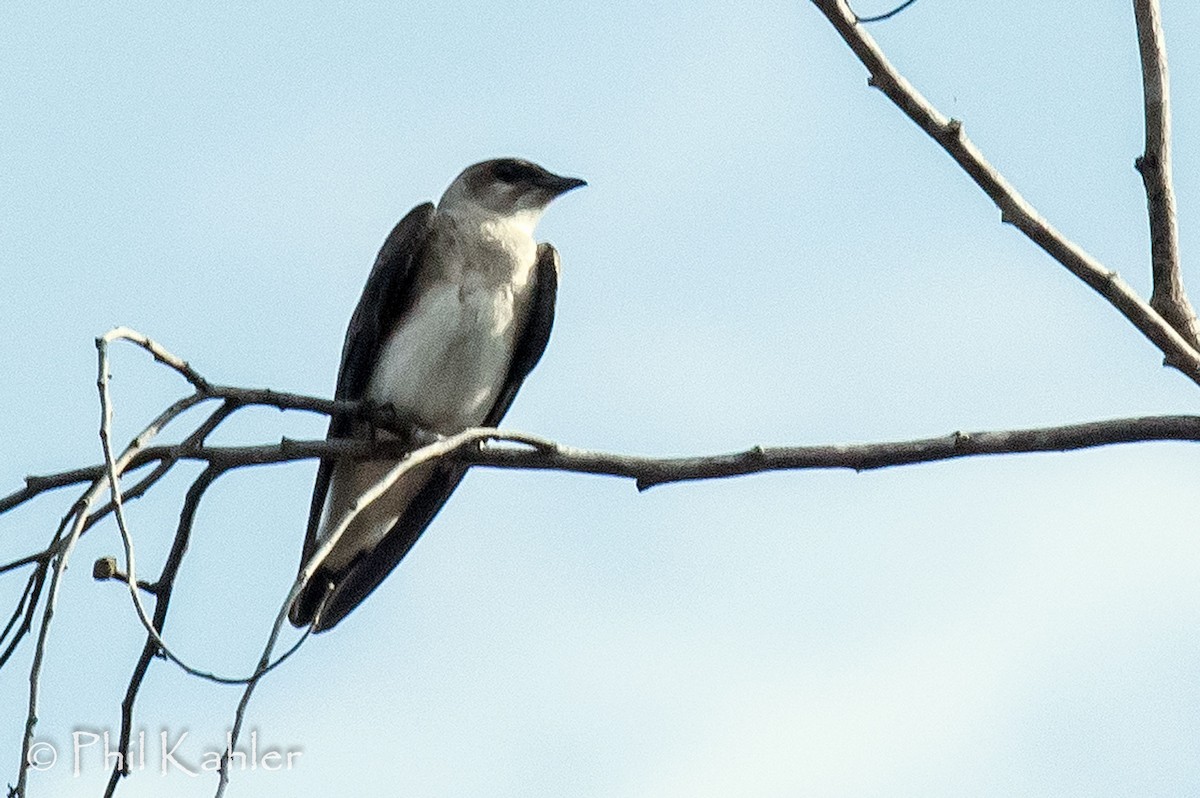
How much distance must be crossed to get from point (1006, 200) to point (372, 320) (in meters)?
4.23

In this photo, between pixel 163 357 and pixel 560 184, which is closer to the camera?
pixel 163 357

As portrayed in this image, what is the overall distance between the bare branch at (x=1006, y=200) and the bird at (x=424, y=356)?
3697 mm

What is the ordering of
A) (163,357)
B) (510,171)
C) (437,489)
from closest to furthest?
(163,357) → (437,489) → (510,171)

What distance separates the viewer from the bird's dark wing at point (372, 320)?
8.57m

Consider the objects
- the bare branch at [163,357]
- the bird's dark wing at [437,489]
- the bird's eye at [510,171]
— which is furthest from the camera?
the bird's eye at [510,171]

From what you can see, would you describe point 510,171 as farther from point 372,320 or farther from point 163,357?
point 163,357

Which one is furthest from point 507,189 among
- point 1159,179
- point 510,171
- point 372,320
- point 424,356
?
point 1159,179

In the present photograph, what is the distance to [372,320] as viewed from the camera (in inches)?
340

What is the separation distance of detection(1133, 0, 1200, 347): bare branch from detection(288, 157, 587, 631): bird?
12.6ft

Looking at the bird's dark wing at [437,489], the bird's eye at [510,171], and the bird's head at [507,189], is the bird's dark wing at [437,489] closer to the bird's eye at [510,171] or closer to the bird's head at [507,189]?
the bird's head at [507,189]

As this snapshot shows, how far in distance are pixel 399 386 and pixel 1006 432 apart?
158 inches

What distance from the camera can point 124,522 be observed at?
422cm

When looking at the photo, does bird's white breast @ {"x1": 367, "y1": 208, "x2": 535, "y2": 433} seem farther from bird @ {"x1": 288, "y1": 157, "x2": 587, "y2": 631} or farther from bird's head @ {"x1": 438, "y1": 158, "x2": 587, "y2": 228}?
bird's head @ {"x1": 438, "y1": 158, "x2": 587, "y2": 228}

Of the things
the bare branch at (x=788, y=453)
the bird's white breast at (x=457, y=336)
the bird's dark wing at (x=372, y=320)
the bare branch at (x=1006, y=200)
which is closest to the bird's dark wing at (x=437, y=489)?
the bird's white breast at (x=457, y=336)
